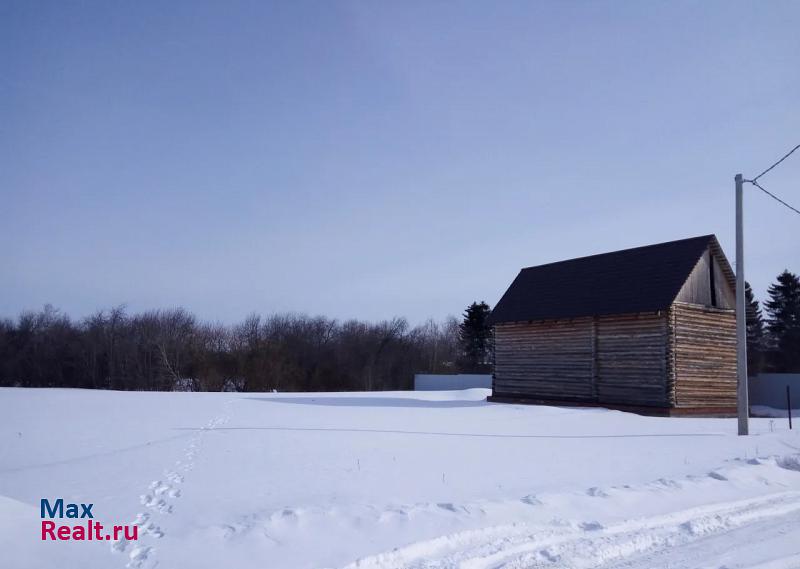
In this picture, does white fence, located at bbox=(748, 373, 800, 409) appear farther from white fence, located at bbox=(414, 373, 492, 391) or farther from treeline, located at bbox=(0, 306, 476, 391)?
treeline, located at bbox=(0, 306, 476, 391)

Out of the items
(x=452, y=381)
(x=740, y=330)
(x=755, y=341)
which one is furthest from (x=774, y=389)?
(x=740, y=330)

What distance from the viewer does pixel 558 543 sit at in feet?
22.9

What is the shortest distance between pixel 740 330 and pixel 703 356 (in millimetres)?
8601

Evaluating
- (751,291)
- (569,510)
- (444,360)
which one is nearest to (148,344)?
(444,360)

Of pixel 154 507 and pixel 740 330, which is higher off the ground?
pixel 740 330

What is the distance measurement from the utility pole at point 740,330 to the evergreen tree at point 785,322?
3867 centimetres

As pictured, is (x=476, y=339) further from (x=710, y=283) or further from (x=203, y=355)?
(x=710, y=283)

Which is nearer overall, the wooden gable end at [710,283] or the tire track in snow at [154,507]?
the tire track in snow at [154,507]

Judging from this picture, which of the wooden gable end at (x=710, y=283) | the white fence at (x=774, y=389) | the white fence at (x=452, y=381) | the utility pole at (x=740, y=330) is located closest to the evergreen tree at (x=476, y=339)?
the white fence at (x=452, y=381)

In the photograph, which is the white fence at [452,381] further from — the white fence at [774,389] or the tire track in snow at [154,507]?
the tire track in snow at [154,507]

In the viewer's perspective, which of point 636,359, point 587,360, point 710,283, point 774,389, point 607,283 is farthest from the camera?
point 774,389

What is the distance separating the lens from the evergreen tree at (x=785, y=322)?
50156 millimetres

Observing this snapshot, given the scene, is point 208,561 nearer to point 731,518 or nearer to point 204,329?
point 731,518

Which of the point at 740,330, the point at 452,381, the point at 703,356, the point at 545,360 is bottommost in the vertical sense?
the point at 452,381
